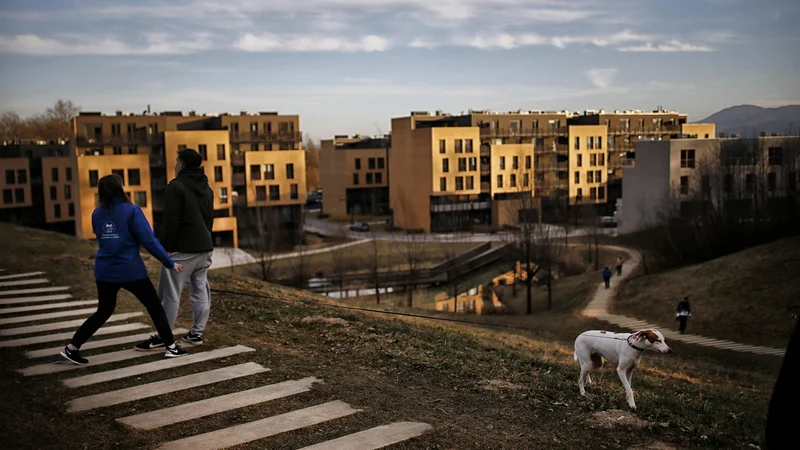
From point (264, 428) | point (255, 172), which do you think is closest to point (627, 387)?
point (264, 428)

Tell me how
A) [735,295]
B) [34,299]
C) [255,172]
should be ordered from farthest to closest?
[255,172] < [735,295] < [34,299]

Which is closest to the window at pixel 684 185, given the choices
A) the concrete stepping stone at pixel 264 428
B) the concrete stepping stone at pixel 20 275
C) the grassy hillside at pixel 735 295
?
the grassy hillside at pixel 735 295

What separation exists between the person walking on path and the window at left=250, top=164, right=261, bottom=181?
4851cm

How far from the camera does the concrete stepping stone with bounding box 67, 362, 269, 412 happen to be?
5660 millimetres

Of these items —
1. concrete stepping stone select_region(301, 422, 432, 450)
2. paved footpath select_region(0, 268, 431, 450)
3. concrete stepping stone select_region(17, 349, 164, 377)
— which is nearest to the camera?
concrete stepping stone select_region(301, 422, 432, 450)

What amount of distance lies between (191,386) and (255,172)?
5035 cm

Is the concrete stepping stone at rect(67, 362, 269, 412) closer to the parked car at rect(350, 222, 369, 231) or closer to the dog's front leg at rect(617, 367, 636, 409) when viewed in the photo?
the dog's front leg at rect(617, 367, 636, 409)

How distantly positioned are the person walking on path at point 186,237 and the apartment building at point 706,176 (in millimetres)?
35365

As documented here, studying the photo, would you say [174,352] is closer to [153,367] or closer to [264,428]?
[153,367]

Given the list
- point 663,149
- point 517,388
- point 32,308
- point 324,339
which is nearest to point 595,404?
point 517,388

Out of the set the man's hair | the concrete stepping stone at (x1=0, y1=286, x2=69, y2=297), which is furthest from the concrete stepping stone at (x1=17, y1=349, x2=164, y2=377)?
the concrete stepping stone at (x1=0, y1=286, x2=69, y2=297)

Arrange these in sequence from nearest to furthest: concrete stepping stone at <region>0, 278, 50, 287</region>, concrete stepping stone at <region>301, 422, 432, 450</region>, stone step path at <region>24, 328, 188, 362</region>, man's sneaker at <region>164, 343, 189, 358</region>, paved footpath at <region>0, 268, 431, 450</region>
Answer: concrete stepping stone at <region>301, 422, 432, 450</region> → paved footpath at <region>0, 268, 431, 450</region> → man's sneaker at <region>164, 343, 189, 358</region> → stone step path at <region>24, 328, 188, 362</region> → concrete stepping stone at <region>0, 278, 50, 287</region>

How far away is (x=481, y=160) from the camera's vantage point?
210 ft

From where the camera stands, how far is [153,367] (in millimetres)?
6605
